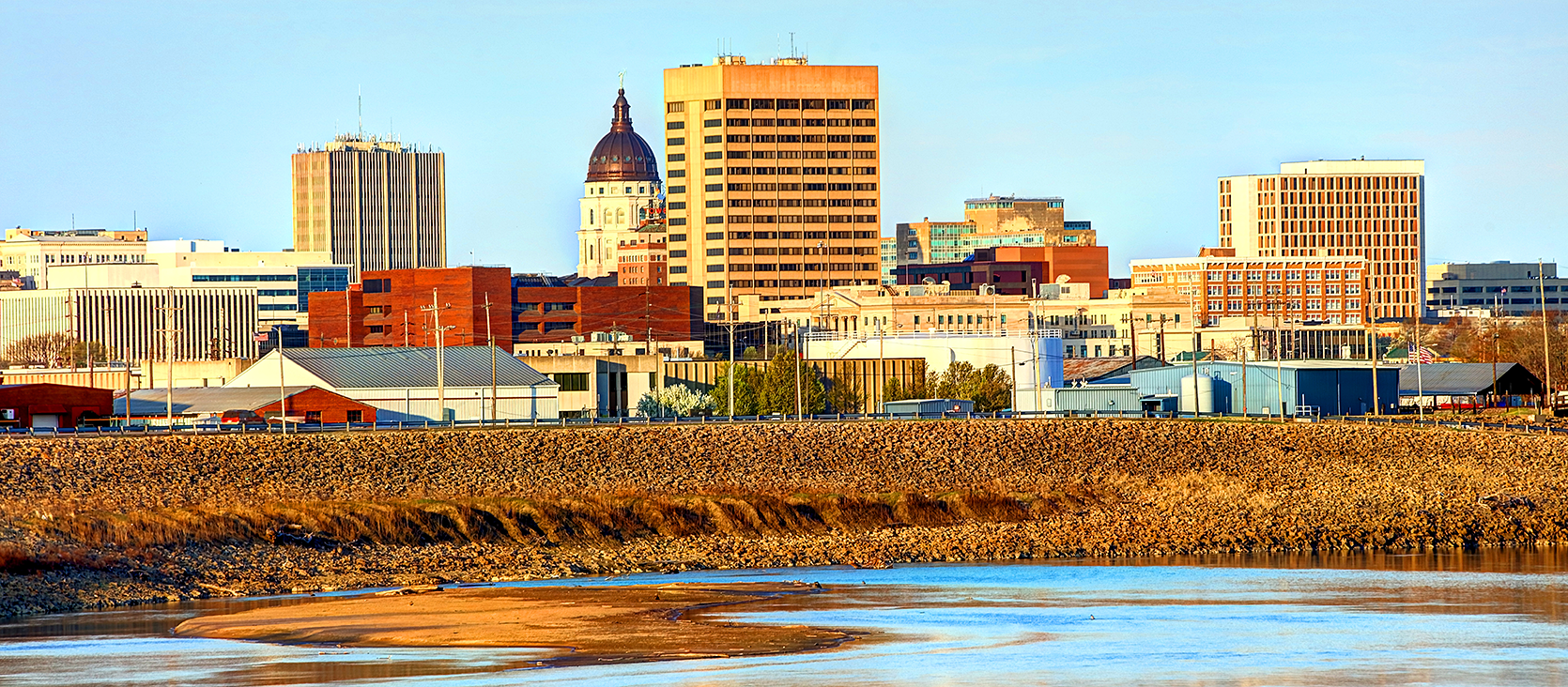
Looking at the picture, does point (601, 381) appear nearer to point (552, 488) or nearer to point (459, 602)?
point (552, 488)

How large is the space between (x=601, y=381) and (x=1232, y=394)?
41212 mm

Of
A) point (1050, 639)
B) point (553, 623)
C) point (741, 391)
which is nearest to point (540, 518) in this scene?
point (553, 623)

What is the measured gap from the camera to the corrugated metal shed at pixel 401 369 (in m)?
127

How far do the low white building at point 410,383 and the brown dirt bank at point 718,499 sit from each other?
3273 cm

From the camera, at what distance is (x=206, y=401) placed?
122938 mm

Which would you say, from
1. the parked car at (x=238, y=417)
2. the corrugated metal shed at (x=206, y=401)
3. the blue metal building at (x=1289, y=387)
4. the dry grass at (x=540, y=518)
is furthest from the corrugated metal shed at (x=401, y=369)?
the dry grass at (x=540, y=518)

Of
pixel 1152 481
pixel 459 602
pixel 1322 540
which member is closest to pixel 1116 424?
pixel 1152 481

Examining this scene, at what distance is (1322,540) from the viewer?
73.6m

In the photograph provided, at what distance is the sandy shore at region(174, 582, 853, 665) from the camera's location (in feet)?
161

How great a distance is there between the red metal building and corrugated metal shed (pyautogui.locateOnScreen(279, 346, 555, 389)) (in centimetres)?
1500

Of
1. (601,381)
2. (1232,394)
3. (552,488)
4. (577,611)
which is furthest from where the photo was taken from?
(601,381)

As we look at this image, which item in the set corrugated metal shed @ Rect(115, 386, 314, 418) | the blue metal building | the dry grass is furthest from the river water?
the blue metal building

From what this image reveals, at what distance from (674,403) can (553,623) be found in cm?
7995

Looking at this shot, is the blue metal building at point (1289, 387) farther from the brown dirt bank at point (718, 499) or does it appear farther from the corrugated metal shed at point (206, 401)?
the corrugated metal shed at point (206, 401)
